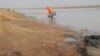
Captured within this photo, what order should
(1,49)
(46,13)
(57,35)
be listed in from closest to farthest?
(1,49), (57,35), (46,13)

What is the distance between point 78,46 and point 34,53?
0.47 m

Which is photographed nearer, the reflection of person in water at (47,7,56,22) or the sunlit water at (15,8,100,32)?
the reflection of person in water at (47,7,56,22)

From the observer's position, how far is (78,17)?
3932 millimetres

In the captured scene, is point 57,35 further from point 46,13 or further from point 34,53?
point 46,13

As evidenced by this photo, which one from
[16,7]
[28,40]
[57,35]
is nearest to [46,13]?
[16,7]

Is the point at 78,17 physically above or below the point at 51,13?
below

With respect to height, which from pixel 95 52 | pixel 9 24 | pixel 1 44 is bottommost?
pixel 95 52

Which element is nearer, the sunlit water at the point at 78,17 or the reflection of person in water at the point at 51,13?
the reflection of person in water at the point at 51,13

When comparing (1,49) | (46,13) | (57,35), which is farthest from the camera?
(46,13)

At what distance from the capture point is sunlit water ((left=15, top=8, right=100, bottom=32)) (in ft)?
12.6

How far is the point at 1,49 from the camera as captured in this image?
6.36 feet

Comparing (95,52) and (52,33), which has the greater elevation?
(52,33)

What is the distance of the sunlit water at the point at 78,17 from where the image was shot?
3.83 metres

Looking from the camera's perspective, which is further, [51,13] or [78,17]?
[78,17]
